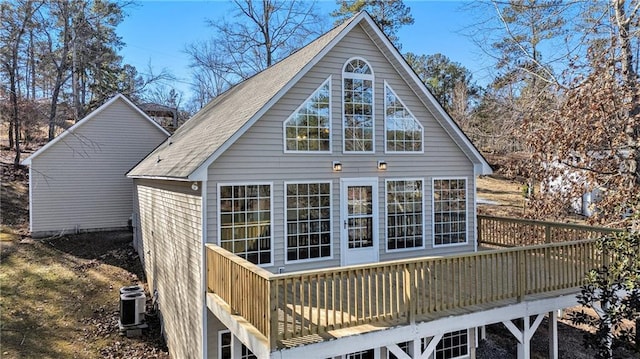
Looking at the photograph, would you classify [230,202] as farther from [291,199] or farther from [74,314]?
[74,314]

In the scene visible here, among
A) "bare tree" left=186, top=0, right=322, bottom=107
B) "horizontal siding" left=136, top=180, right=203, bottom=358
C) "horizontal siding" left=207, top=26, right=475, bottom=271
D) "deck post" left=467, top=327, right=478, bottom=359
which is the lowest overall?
"deck post" left=467, top=327, right=478, bottom=359

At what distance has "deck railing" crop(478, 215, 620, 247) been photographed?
9.11 meters

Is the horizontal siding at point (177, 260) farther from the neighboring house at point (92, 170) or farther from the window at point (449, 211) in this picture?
the neighboring house at point (92, 170)

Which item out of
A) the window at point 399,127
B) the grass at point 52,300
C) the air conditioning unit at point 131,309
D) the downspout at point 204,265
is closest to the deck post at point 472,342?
the window at point 399,127

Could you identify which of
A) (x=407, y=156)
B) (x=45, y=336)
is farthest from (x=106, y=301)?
(x=407, y=156)

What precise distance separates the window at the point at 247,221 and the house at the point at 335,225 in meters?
0.02

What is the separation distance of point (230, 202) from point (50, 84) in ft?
90.3

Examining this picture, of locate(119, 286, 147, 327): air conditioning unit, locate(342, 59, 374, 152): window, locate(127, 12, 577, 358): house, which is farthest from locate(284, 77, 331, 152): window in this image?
locate(119, 286, 147, 327): air conditioning unit

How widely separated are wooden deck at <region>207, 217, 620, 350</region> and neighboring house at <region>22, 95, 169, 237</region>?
43.3 feet

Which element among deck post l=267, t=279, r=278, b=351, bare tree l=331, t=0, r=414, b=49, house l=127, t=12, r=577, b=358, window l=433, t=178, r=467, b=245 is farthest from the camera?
bare tree l=331, t=0, r=414, b=49

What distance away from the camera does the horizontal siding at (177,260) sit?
24.5 ft

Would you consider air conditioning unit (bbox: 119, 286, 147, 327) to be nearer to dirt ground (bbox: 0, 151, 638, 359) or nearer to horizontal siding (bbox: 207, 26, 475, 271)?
dirt ground (bbox: 0, 151, 638, 359)

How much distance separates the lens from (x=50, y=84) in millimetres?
27609

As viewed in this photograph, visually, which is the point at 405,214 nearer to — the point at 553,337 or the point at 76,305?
the point at 553,337
